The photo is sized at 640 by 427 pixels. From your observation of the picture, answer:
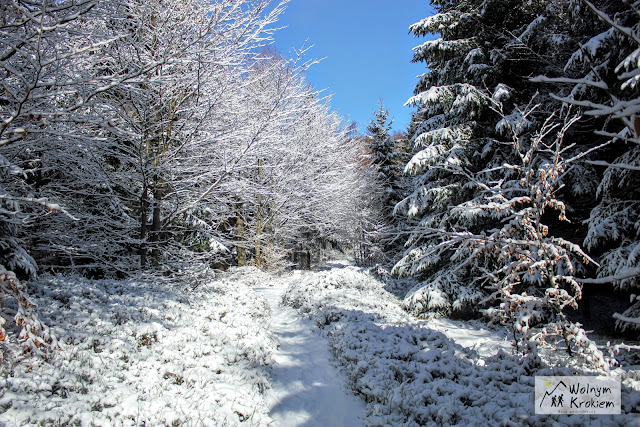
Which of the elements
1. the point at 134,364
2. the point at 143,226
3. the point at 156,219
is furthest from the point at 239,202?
the point at 134,364

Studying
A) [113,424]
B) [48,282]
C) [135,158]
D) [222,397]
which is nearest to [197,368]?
[222,397]

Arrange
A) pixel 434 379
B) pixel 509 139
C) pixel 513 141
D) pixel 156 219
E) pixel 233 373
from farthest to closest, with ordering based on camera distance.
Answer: pixel 509 139
pixel 513 141
pixel 156 219
pixel 233 373
pixel 434 379

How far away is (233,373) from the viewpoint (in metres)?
5.06

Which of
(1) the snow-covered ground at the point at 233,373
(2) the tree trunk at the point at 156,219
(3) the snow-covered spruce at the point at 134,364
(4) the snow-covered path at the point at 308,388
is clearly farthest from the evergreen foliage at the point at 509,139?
(2) the tree trunk at the point at 156,219

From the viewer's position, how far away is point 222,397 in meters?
4.39

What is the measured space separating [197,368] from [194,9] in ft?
25.5

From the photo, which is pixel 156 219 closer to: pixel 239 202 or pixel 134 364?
pixel 239 202

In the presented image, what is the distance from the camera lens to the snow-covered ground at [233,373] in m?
3.57

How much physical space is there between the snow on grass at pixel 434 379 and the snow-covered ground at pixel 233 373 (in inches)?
0.8

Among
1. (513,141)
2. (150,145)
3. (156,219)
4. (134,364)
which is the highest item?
(513,141)

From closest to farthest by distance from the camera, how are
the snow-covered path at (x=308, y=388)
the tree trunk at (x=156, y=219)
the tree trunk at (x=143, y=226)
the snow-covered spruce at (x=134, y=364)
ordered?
the snow-covered spruce at (x=134, y=364)
the snow-covered path at (x=308, y=388)
the tree trunk at (x=143, y=226)
the tree trunk at (x=156, y=219)

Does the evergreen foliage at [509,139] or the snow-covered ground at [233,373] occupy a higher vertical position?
the evergreen foliage at [509,139]

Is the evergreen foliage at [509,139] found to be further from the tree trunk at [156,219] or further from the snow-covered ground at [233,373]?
the tree trunk at [156,219]

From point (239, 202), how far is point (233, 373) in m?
5.04
